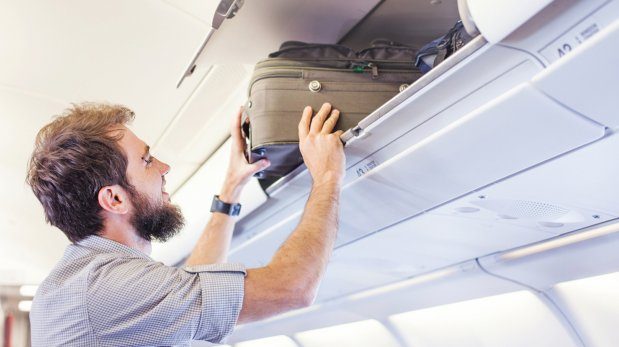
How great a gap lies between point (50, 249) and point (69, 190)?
199 inches

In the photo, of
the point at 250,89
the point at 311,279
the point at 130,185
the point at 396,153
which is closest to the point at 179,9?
the point at 250,89

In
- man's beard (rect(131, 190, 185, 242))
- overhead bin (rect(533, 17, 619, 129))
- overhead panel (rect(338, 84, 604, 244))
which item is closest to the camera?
overhead bin (rect(533, 17, 619, 129))

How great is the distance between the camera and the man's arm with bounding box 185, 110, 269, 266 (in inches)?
121

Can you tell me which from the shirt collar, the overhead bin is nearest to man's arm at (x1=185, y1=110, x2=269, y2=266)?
the shirt collar

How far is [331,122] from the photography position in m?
2.47

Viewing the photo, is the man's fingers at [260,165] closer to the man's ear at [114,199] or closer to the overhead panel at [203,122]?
the man's ear at [114,199]

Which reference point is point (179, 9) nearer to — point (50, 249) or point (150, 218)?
point (150, 218)

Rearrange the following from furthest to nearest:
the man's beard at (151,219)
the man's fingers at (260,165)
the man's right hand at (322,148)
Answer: the man's fingers at (260,165)
the man's beard at (151,219)
the man's right hand at (322,148)

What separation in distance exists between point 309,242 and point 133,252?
0.73m

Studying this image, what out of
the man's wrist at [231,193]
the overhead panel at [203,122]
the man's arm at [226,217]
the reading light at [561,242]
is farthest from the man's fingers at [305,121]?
the reading light at [561,242]

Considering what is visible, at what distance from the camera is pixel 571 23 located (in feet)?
5.38

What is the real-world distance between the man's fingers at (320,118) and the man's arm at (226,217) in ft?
1.97

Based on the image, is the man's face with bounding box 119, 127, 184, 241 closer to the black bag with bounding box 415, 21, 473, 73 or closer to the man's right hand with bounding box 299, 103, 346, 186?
the man's right hand with bounding box 299, 103, 346, 186

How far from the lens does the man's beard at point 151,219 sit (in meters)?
2.67
